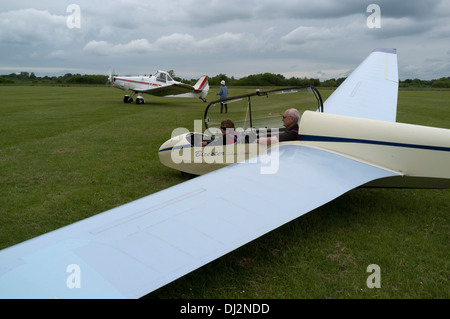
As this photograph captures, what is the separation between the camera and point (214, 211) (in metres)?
2.99

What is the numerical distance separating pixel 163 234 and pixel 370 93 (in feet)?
23.8

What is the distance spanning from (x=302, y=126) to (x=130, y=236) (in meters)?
3.19

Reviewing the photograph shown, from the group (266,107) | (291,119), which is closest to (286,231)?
(291,119)

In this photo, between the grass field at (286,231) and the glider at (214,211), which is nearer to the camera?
the glider at (214,211)

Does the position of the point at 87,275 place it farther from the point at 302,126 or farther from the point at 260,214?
the point at 302,126

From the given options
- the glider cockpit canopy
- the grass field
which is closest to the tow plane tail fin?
the grass field

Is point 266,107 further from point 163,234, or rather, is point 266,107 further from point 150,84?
Answer: point 150,84

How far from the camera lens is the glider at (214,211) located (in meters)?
2.13

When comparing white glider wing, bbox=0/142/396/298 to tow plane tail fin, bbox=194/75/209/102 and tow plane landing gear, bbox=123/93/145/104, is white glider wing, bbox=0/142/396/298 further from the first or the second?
tow plane tail fin, bbox=194/75/209/102

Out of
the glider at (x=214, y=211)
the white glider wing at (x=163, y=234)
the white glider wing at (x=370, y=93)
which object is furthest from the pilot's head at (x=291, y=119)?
the white glider wing at (x=370, y=93)

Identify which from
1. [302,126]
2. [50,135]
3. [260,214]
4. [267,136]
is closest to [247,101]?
[267,136]

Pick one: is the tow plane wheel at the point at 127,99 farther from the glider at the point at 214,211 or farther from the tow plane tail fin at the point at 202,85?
the glider at the point at 214,211

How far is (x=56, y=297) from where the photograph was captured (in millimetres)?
1947
